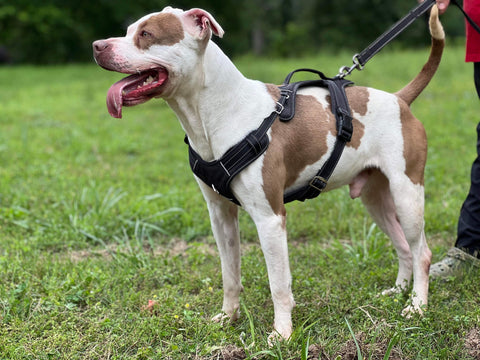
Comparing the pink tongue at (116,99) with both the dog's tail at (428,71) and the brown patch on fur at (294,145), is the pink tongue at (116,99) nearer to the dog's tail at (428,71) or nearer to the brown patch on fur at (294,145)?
the brown patch on fur at (294,145)

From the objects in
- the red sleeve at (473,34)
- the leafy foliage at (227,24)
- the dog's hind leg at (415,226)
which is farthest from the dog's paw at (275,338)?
the leafy foliage at (227,24)

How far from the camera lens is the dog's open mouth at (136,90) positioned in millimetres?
2783

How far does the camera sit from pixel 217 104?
2951 mm

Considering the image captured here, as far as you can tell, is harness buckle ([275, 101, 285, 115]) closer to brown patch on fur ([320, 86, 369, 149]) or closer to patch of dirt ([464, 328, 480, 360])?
brown patch on fur ([320, 86, 369, 149])

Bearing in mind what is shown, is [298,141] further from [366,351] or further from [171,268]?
[171,268]

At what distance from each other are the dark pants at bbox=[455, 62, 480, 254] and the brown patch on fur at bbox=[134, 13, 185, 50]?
2171 mm

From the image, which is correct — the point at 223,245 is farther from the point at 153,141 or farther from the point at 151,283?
the point at 153,141

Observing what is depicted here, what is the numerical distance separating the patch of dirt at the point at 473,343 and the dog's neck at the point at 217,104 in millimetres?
1645

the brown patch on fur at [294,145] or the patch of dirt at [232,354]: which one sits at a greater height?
the brown patch on fur at [294,145]

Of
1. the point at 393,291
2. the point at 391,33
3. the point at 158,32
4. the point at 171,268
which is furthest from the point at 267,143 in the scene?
the point at 171,268

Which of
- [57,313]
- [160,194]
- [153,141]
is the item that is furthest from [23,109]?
[57,313]

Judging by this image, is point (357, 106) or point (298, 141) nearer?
point (298, 141)

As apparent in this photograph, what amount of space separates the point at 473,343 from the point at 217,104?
1.87 m

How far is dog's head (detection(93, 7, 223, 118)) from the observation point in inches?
108
